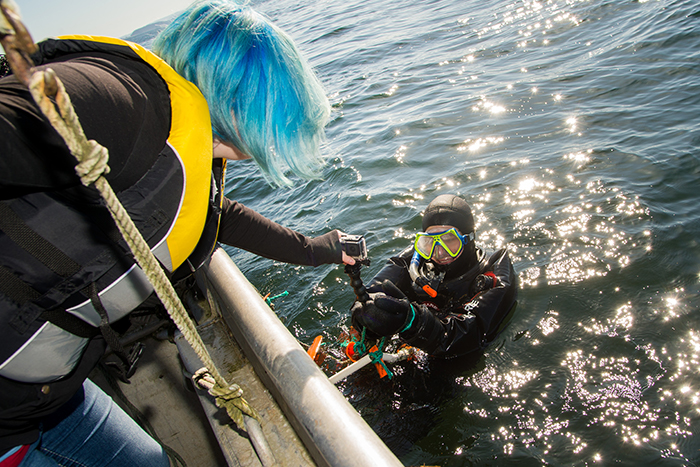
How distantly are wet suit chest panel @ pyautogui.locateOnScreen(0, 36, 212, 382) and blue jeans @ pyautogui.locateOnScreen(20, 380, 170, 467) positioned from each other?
0.42 meters

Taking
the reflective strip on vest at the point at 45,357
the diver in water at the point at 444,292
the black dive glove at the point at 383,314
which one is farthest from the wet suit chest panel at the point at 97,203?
the diver in water at the point at 444,292

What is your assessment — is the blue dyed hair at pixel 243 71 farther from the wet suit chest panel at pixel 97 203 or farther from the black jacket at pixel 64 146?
the black jacket at pixel 64 146

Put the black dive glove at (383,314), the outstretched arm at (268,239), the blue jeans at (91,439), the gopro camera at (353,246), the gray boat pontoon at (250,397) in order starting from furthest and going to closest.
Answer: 1. the black dive glove at (383,314)
2. the gopro camera at (353,246)
3. the outstretched arm at (268,239)
4. the gray boat pontoon at (250,397)
5. the blue jeans at (91,439)

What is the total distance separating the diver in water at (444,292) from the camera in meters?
3.02

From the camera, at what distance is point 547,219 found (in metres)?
4.97

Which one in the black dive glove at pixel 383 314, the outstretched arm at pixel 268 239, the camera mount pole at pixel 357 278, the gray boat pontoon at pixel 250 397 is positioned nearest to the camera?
the gray boat pontoon at pixel 250 397

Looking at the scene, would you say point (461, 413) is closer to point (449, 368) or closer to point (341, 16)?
point (449, 368)

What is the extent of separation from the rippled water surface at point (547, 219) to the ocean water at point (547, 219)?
0.06 ft

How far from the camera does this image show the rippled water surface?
2988mm

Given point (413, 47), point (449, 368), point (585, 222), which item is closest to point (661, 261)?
point (585, 222)

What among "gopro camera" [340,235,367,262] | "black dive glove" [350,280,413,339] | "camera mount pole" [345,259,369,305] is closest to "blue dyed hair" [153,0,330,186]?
"gopro camera" [340,235,367,262]

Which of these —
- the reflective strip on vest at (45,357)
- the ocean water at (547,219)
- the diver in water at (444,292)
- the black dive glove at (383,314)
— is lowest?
the ocean water at (547,219)

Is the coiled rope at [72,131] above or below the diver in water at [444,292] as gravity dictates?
above

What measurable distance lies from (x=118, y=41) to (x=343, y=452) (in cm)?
171
